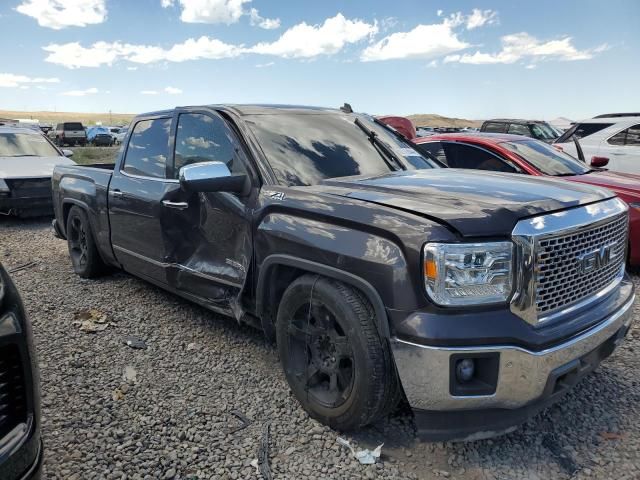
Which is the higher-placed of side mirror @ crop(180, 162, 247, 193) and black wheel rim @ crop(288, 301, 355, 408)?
side mirror @ crop(180, 162, 247, 193)

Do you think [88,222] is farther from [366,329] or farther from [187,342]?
[366,329]

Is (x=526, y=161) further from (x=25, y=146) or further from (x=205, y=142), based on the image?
(x=25, y=146)

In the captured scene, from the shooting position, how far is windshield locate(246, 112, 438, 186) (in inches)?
133

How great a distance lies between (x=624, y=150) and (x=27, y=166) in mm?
10538

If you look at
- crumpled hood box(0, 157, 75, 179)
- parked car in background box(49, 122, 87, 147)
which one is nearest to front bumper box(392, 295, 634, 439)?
crumpled hood box(0, 157, 75, 179)

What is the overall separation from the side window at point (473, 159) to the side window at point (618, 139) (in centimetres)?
440

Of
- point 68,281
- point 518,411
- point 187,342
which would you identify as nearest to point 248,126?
point 187,342

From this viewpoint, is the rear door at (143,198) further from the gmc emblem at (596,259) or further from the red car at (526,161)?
the red car at (526,161)

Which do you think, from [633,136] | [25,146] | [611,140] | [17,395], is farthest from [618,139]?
[25,146]

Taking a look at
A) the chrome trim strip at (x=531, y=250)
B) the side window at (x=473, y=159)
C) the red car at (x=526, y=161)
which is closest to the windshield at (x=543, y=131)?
the red car at (x=526, y=161)

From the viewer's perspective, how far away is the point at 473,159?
6.67 m

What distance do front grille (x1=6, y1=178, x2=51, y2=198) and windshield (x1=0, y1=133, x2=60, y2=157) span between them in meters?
1.47

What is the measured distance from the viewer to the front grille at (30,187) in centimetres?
877

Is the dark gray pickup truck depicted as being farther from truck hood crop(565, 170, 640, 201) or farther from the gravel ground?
truck hood crop(565, 170, 640, 201)
